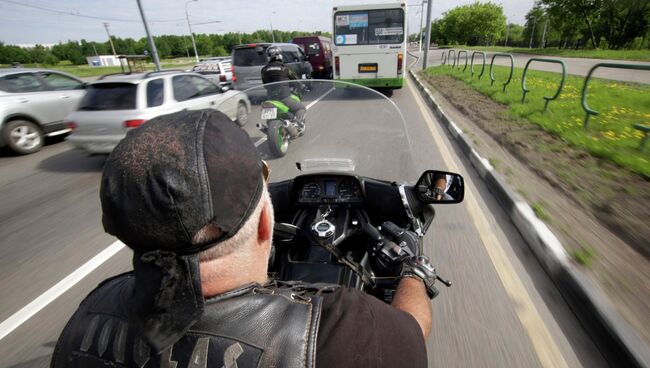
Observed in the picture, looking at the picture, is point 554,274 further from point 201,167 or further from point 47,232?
→ point 47,232

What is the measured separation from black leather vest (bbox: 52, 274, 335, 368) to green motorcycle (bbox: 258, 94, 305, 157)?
1.42 meters

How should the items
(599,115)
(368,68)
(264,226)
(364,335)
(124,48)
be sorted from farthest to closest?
(124,48) < (368,68) < (599,115) < (264,226) < (364,335)

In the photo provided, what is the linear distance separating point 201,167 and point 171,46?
103405 millimetres

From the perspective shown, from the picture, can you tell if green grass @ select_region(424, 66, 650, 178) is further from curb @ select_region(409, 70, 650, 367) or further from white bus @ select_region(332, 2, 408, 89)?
white bus @ select_region(332, 2, 408, 89)

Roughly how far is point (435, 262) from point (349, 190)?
128 centimetres

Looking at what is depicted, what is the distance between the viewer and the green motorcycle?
2.26 metres

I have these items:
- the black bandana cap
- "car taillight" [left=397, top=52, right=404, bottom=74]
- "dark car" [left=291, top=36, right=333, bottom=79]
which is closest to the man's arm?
the black bandana cap

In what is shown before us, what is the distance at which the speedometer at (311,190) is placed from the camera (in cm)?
218

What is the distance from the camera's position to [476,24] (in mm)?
78938

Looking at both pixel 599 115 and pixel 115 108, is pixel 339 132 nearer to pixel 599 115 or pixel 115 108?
pixel 115 108

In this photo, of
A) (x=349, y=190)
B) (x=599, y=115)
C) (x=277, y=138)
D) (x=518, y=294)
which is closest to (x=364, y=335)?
(x=349, y=190)

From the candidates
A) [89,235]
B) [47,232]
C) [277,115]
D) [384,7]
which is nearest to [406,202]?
[277,115]

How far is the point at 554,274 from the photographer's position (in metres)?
2.66

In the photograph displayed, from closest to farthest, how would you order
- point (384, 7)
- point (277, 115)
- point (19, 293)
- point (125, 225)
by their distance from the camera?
point (125, 225)
point (277, 115)
point (19, 293)
point (384, 7)
